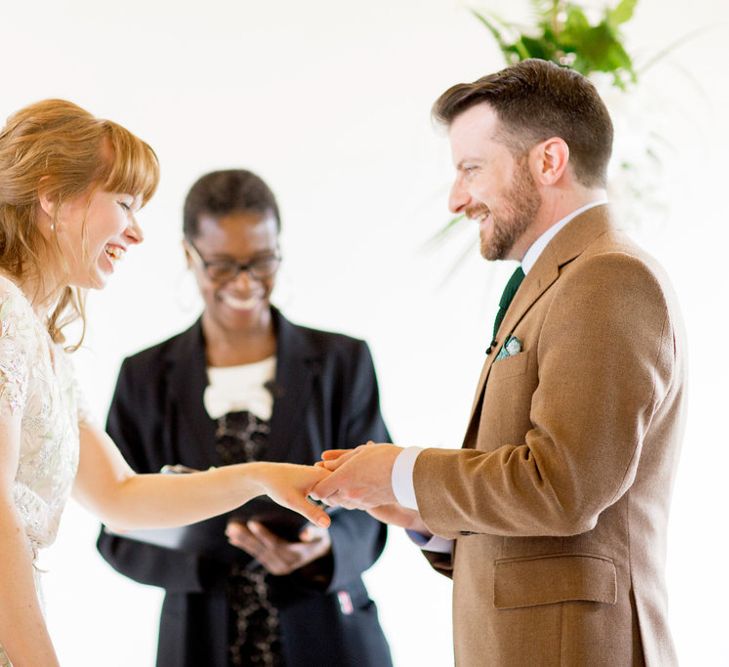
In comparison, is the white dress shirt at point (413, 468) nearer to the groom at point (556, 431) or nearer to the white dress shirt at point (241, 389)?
the groom at point (556, 431)

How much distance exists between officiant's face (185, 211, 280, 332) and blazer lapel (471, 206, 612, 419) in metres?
0.92

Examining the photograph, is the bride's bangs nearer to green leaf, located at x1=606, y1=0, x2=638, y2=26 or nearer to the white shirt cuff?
the white shirt cuff

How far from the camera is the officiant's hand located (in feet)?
7.50

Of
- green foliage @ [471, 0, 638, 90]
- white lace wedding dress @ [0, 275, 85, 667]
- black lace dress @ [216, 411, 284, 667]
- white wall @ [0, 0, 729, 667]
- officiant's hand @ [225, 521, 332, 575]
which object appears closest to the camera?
white lace wedding dress @ [0, 275, 85, 667]

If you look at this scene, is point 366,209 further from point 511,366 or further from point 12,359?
point 12,359

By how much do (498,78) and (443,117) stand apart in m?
0.16

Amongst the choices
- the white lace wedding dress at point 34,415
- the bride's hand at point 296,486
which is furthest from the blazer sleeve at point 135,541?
the white lace wedding dress at point 34,415

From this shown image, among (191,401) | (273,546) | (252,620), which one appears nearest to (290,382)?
(191,401)

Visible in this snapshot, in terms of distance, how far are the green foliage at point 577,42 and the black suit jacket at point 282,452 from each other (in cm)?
92

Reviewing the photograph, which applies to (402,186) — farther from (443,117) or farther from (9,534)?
(9,534)

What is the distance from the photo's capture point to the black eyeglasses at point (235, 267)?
264 cm

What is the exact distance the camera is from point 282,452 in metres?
2.49

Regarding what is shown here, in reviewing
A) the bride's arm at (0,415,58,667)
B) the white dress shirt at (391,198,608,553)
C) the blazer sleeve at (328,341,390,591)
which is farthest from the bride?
the blazer sleeve at (328,341,390,591)

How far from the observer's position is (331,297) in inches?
142
